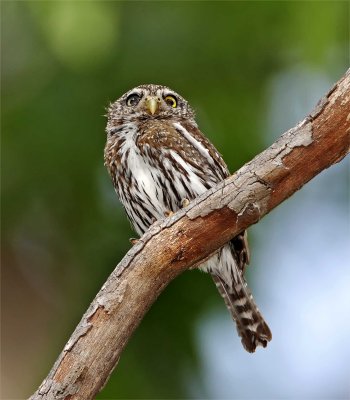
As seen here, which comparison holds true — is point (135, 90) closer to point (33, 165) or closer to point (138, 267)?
point (33, 165)

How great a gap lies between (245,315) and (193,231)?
1712mm

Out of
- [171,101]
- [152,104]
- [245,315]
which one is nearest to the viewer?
[245,315]

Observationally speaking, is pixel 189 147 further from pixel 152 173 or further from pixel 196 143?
pixel 152 173

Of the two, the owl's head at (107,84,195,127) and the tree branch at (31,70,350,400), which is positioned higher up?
the owl's head at (107,84,195,127)

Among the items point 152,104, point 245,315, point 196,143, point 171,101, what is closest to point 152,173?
point 196,143

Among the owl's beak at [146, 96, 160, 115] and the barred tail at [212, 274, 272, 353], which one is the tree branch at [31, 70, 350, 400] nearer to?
the barred tail at [212, 274, 272, 353]

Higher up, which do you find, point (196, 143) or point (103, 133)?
point (103, 133)

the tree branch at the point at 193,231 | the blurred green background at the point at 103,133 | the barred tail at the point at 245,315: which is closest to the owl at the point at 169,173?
the barred tail at the point at 245,315

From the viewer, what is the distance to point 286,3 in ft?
26.2

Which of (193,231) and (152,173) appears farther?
(152,173)

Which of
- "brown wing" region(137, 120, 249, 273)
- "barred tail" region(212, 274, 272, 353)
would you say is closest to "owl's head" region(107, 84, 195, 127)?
"brown wing" region(137, 120, 249, 273)

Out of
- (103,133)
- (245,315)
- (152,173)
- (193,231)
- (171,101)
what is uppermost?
(103,133)

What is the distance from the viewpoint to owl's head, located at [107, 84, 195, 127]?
6855 mm

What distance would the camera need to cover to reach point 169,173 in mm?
6211
